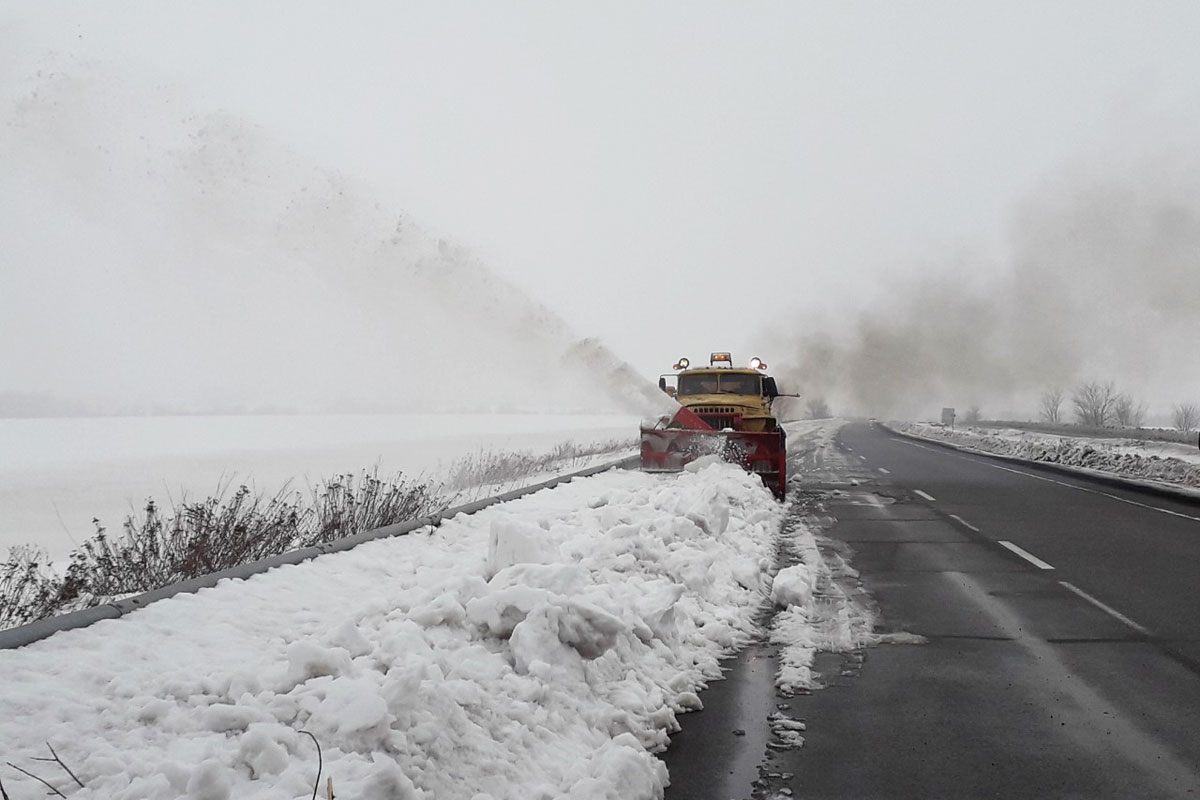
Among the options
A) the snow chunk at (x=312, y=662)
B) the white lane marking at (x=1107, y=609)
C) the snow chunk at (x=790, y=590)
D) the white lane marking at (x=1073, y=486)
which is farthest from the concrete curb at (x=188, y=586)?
the white lane marking at (x=1073, y=486)

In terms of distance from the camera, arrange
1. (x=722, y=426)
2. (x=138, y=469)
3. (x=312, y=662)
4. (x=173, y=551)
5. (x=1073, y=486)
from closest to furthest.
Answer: (x=312, y=662) → (x=173, y=551) → (x=722, y=426) → (x=1073, y=486) → (x=138, y=469)

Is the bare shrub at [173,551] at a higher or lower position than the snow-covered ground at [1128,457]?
lower

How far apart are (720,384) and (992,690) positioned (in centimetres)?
1301

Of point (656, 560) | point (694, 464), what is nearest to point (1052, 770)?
point (656, 560)

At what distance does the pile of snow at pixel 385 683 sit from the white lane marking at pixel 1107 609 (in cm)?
332

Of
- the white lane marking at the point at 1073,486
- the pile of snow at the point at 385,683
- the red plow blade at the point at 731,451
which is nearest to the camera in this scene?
the pile of snow at the point at 385,683

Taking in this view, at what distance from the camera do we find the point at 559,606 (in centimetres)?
505

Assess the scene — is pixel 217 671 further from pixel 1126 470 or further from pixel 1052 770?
pixel 1126 470

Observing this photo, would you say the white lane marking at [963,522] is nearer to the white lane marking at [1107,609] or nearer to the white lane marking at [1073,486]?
the white lane marking at [1073,486]

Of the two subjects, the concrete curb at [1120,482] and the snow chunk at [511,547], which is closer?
the snow chunk at [511,547]

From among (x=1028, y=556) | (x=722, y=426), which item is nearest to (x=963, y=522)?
(x=1028, y=556)

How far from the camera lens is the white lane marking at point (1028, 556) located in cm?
946

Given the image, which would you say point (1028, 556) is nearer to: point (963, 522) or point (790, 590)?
point (963, 522)

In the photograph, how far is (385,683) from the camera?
12.3ft
